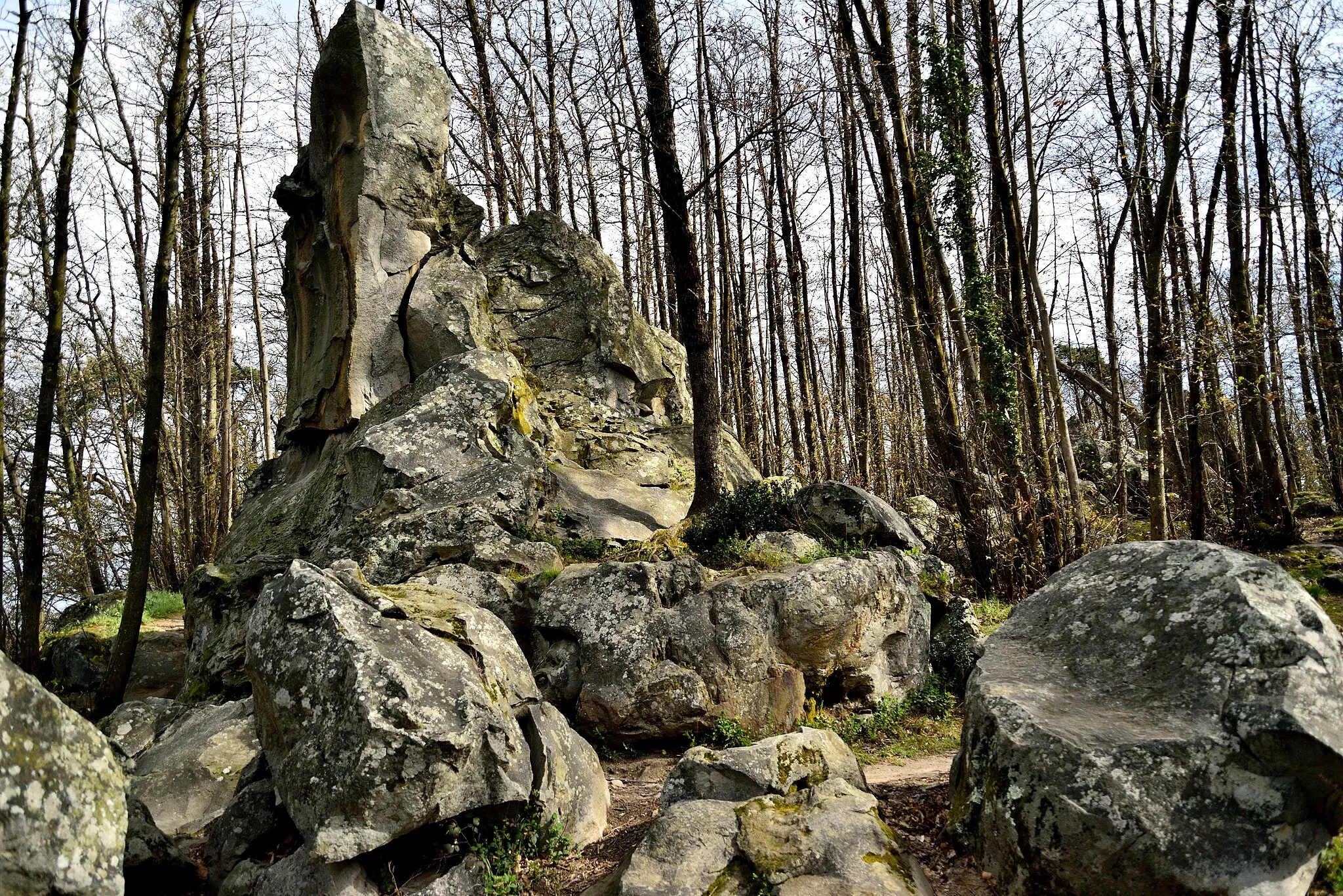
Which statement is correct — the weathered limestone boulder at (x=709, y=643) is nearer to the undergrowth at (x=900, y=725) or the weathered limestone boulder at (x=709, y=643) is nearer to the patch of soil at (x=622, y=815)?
the undergrowth at (x=900, y=725)

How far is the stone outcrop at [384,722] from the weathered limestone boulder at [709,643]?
1699 mm

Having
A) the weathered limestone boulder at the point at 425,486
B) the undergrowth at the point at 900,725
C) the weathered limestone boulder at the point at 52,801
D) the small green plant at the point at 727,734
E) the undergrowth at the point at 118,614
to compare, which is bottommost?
the undergrowth at the point at 900,725

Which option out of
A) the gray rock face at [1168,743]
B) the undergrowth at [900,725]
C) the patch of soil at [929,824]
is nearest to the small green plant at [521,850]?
the patch of soil at [929,824]

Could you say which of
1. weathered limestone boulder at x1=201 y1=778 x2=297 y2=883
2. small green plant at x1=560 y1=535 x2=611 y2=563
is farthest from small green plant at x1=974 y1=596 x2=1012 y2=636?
weathered limestone boulder at x1=201 y1=778 x2=297 y2=883

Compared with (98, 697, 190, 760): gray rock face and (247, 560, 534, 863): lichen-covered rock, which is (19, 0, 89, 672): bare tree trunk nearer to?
(98, 697, 190, 760): gray rock face

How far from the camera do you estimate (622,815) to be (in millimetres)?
6793

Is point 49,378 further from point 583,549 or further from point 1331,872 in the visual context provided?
point 1331,872

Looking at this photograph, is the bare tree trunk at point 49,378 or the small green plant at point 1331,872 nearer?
the small green plant at point 1331,872

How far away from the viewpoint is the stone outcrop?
531 cm

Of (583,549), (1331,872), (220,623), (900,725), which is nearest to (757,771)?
(1331,872)

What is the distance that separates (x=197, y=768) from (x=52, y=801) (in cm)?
478

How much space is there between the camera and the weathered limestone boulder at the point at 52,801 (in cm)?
326

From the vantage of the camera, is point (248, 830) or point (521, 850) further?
point (248, 830)

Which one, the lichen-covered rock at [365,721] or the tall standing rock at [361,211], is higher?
the tall standing rock at [361,211]
